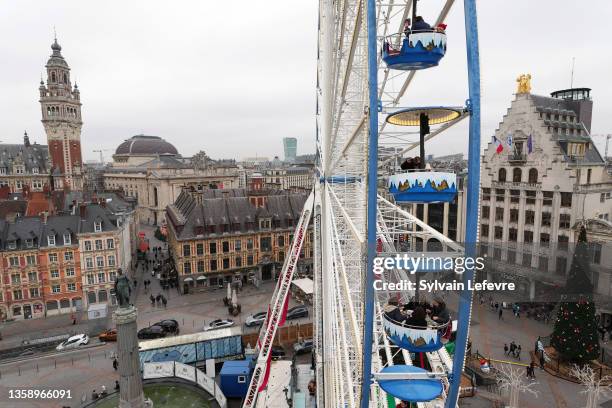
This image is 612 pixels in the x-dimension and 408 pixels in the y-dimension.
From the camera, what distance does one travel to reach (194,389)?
28.4m

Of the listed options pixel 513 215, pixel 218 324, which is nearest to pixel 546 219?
pixel 513 215

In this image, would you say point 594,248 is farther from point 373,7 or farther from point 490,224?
point 373,7

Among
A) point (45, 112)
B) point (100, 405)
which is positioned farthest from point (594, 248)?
point (45, 112)

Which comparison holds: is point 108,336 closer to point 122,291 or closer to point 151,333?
point 151,333

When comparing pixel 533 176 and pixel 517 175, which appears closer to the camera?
pixel 533 176

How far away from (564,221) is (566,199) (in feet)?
7.44

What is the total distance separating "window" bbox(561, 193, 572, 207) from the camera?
136ft

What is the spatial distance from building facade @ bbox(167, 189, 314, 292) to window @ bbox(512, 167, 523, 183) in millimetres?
29099

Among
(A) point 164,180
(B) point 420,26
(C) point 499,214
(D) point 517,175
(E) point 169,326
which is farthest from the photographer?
(A) point 164,180

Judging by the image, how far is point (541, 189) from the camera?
43531 mm

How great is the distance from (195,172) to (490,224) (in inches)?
3370

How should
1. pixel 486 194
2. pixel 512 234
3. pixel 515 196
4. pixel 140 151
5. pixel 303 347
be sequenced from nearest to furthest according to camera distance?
pixel 303 347 < pixel 515 196 < pixel 512 234 < pixel 486 194 < pixel 140 151

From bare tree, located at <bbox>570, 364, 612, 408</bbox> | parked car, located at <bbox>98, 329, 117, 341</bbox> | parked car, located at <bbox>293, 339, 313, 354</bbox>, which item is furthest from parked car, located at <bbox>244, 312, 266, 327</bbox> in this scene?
bare tree, located at <bbox>570, 364, 612, 408</bbox>

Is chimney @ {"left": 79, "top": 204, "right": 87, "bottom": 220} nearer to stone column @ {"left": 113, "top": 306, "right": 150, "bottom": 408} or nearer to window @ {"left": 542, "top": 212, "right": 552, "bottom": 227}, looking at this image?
stone column @ {"left": 113, "top": 306, "right": 150, "bottom": 408}
